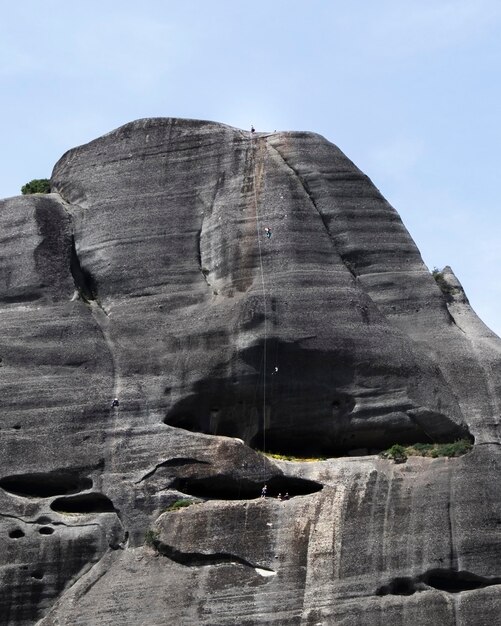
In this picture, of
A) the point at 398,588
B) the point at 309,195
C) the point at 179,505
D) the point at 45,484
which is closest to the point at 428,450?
the point at 398,588

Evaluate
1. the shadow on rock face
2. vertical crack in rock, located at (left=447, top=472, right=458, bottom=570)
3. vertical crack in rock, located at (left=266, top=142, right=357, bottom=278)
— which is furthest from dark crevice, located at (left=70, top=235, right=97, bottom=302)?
vertical crack in rock, located at (left=447, top=472, right=458, bottom=570)

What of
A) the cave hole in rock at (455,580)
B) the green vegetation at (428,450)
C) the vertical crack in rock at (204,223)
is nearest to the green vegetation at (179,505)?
the green vegetation at (428,450)

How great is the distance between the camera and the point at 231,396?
134 feet

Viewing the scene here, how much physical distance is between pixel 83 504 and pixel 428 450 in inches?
293

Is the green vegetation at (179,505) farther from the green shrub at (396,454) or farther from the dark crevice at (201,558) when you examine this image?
the green shrub at (396,454)

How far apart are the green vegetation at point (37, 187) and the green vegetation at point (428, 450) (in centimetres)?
1284

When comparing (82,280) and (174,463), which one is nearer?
(174,463)

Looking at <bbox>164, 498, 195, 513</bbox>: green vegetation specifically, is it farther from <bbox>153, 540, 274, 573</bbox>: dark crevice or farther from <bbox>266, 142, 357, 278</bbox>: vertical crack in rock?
<bbox>266, 142, 357, 278</bbox>: vertical crack in rock

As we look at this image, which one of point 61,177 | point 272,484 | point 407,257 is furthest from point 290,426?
point 61,177

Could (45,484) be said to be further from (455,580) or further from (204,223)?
(455,580)

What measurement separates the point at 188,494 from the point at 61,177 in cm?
1046

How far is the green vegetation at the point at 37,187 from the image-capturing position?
4781 cm

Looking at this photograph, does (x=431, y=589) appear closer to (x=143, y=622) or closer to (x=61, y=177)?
(x=143, y=622)

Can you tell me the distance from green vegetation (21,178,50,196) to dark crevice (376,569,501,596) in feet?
51.6
